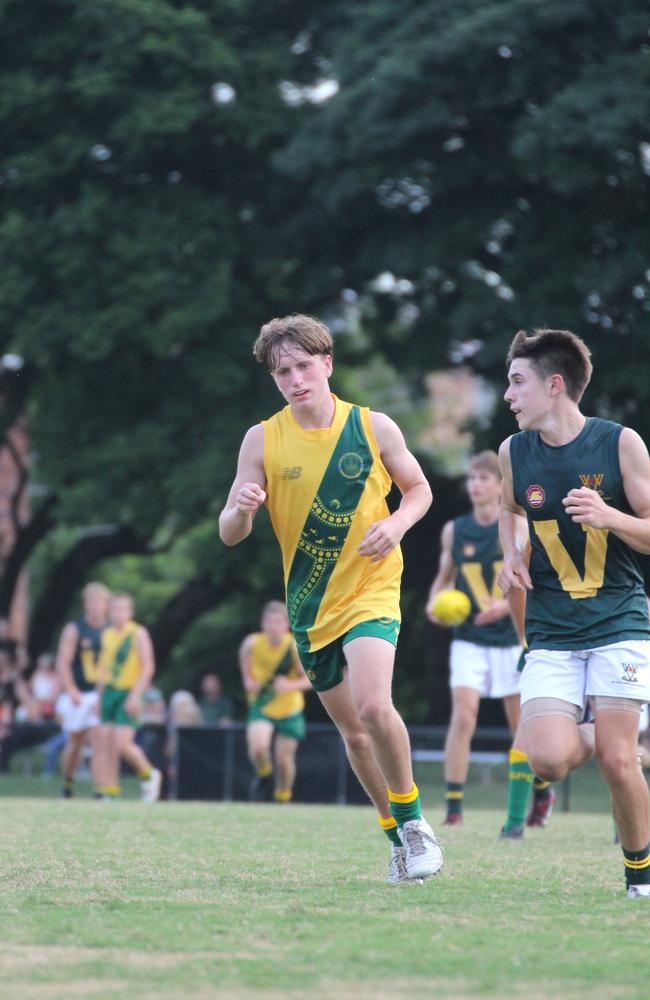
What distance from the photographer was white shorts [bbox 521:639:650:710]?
21.5 ft

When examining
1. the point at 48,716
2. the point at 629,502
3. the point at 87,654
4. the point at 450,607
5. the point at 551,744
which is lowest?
the point at 48,716

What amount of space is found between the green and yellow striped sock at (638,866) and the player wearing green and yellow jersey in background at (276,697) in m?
11.4

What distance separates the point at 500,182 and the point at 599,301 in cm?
221

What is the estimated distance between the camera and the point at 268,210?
24.0m

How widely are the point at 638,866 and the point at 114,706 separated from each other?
40.3ft

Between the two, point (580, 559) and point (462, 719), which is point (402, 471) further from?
point (462, 719)

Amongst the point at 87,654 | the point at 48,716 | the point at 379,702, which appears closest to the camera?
the point at 379,702

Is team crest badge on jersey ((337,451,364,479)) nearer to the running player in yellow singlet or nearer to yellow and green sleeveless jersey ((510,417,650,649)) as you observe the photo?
the running player in yellow singlet

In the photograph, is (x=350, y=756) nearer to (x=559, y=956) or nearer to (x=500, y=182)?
(x=559, y=956)

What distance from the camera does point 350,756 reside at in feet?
24.9

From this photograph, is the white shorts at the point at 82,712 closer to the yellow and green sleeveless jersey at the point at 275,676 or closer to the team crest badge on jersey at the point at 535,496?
the yellow and green sleeveless jersey at the point at 275,676

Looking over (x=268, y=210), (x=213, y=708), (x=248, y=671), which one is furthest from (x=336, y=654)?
(x=213, y=708)

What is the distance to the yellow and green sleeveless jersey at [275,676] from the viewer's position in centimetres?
1817

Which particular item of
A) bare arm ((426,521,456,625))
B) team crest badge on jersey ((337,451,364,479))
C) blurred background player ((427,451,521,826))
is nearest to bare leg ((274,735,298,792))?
blurred background player ((427,451,521,826))
